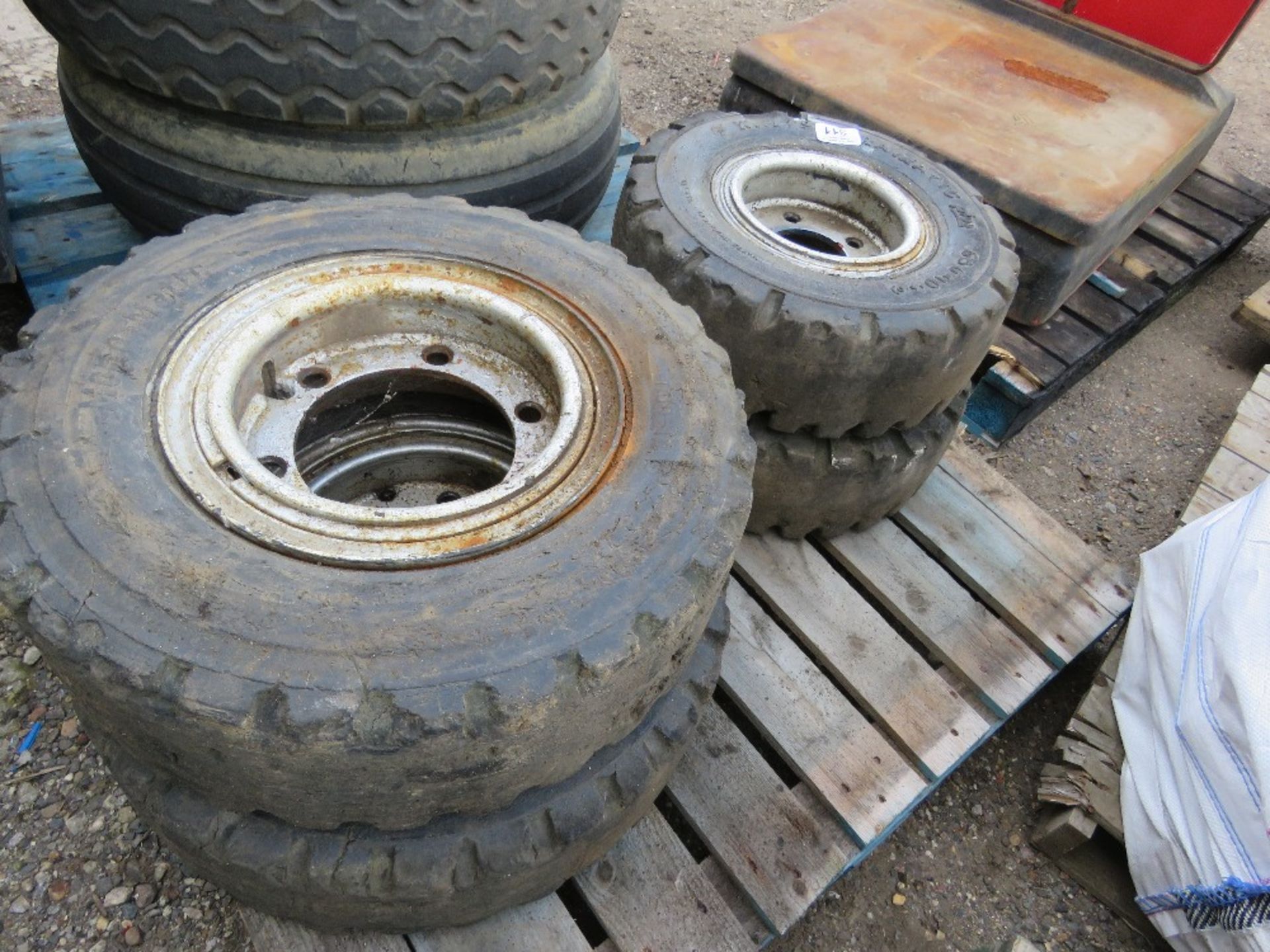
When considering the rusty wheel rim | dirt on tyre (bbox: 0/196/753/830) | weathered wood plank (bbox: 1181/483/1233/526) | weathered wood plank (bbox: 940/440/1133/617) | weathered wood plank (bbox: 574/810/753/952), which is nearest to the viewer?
dirt on tyre (bbox: 0/196/753/830)

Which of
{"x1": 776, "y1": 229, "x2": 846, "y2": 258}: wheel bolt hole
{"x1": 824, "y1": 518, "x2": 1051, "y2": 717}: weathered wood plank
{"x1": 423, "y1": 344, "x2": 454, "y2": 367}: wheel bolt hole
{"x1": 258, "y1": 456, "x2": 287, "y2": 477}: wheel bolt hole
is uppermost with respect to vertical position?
{"x1": 423, "y1": 344, "x2": 454, "y2": 367}: wheel bolt hole

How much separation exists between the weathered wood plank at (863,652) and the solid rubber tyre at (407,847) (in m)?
0.80

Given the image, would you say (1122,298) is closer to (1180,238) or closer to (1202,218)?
(1180,238)

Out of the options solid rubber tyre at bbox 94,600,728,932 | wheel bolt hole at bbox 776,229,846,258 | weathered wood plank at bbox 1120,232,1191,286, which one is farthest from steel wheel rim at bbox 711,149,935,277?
weathered wood plank at bbox 1120,232,1191,286

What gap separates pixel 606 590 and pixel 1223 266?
181 inches

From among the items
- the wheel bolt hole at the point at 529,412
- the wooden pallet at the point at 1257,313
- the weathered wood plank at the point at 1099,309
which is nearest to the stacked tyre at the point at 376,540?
the wheel bolt hole at the point at 529,412

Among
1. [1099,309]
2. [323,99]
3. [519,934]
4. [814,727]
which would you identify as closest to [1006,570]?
[814,727]

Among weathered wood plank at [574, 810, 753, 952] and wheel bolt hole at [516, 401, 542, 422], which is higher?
wheel bolt hole at [516, 401, 542, 422]

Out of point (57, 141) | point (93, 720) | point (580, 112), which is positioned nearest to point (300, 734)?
point (93, 720)

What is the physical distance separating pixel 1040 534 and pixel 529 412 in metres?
1.74

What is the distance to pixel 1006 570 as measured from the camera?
8.43ft

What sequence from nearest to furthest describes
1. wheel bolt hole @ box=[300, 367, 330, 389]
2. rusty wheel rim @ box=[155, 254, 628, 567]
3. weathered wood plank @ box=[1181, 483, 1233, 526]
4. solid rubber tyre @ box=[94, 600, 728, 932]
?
rusty wheel rim @ box=[155, 254, 628, 567]
solid rubber tyre @ box=[94, 600, 728, 932]
wheel bolt hole @ box=[300, 367, 330, 389]
weathered wood plank @ box=[1181, 483, 1233, 526]

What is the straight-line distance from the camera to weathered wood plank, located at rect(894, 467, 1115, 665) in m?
2.46

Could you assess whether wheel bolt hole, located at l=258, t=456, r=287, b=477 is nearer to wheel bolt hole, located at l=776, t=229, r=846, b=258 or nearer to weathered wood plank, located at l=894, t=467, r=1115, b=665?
wheel bolt hole, located at l=776, t=229, r=846, b=258
